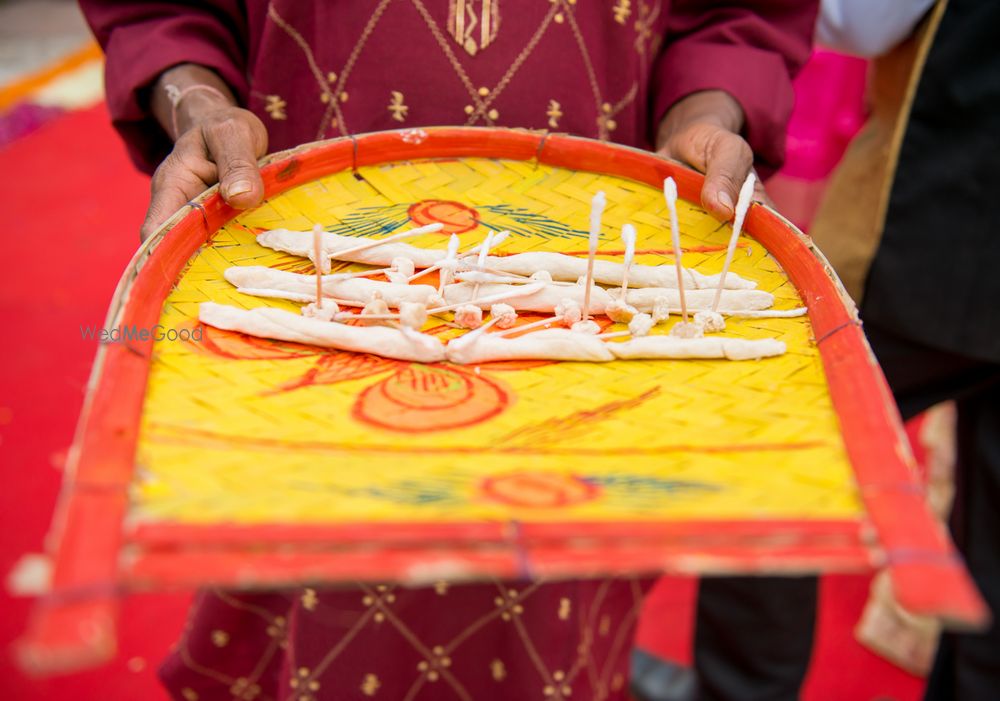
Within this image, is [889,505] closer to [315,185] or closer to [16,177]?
[315,185]

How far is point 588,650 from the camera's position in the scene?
3.18 ft

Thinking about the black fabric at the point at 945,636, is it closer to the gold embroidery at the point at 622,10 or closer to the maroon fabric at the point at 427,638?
the maroon fabric at the point at 427,638

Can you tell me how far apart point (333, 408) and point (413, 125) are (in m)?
0.48

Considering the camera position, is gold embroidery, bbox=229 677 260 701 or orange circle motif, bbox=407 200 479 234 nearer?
orange circle motif, bbox=407 200 479 234

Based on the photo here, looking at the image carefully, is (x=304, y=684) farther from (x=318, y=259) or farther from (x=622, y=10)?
(x=622, y=10)

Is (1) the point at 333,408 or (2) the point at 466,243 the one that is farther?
(2) the point at 466,243

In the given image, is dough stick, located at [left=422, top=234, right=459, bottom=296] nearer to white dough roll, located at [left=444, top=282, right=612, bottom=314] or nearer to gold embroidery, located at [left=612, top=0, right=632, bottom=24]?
white dough roll, located at [left=444, top=282, right=612, bottom=314]

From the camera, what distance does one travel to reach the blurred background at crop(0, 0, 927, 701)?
1523mm

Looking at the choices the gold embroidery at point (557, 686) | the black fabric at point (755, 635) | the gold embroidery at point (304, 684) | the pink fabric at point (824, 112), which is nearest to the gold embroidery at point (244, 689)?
the gold embroidery at point (304, 684)

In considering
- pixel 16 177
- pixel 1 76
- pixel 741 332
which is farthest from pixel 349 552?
pixel 1 76

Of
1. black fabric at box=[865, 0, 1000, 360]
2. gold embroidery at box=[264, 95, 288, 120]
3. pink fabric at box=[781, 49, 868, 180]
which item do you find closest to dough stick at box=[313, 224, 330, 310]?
gold embroidery at box=[264, 95, 288, 120]

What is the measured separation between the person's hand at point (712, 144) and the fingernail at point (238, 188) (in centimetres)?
42

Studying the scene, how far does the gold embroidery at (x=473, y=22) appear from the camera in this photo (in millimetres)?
940

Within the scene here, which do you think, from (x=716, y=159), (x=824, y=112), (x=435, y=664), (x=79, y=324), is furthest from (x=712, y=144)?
(x=79, y=324)
